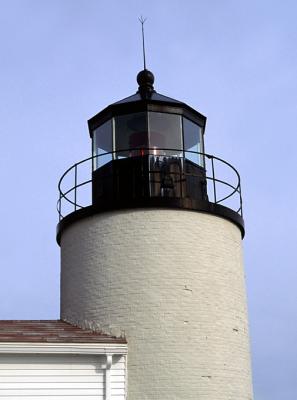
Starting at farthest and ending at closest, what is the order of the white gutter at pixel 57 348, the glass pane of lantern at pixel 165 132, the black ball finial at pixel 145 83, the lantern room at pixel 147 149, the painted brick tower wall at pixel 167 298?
1. the black ball finial at pixel 145 83
2. the glass pane of lantern at pixel 165 132
3. the lantern room at pixel 147 149
4. the painted brick tower wall at pixel 167 298
5. the white gutter at pixel 57 348

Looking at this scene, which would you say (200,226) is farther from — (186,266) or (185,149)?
(185,149)

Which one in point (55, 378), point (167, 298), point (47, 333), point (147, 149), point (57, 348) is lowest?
point (55, 378)

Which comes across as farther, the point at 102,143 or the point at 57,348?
the point at 102,143

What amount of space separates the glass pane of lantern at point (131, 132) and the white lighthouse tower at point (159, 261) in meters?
0.02

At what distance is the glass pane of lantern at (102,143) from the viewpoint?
13672mm

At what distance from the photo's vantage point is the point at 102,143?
549 inches

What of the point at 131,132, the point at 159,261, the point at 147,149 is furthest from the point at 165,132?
the point at 159,261

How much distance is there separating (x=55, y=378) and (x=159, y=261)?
2626mm

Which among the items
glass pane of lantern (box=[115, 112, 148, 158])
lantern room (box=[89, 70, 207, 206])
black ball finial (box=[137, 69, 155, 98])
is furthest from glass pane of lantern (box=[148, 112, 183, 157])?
black ball finial (box=[137, 69, 155, 98])

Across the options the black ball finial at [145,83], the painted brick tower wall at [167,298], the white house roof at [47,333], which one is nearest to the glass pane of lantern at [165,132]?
the black ball finial at [145,83]

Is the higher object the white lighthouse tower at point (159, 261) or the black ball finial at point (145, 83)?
the black ball finial at point (145, 83)

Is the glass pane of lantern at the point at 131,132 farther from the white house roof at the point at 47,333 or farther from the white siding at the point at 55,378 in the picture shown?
the white siding at the point at 55,378

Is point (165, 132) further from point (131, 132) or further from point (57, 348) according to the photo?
point (57, 348)

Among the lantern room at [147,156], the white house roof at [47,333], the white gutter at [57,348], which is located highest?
the lantern room at [147,156]
